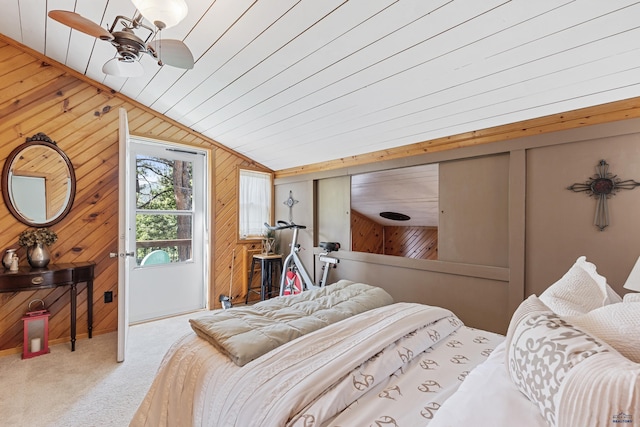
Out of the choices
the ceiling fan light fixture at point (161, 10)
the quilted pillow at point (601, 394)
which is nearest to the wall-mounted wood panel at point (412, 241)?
the quilted pillow at point (601, 394)

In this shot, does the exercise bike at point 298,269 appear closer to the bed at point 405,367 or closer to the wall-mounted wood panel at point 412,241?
the wall-mounted wood panel at point 412,241

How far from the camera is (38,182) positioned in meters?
2.95

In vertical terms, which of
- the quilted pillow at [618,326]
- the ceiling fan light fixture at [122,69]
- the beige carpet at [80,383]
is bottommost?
the beige carpet at [80,383]

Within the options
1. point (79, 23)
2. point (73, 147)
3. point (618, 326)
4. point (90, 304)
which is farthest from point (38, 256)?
point (618, 326)

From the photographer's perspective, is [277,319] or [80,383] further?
[80,383]

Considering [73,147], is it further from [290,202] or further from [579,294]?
[579,294]

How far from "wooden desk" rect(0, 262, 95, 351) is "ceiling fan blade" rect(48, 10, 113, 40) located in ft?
7.20

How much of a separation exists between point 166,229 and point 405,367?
11.8 ft

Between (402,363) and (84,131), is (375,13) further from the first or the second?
(84,131)

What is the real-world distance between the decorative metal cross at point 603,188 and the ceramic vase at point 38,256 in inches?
181

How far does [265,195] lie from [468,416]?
4269 mm

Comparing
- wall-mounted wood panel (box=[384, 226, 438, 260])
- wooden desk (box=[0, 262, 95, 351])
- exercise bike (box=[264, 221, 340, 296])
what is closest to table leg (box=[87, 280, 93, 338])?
wooden desk (box=[0, 262, 95, 351])

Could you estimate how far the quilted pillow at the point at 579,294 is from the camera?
1.16 metres

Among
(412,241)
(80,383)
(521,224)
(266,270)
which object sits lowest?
(80,383)
